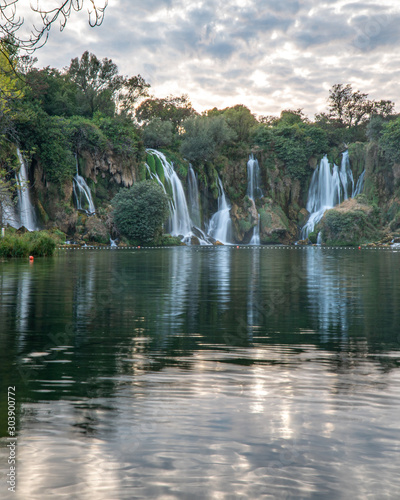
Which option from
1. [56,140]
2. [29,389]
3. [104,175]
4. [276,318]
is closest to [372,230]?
[104,175]

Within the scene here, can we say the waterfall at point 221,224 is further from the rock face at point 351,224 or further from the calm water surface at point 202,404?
the calm water surface at point 202,404

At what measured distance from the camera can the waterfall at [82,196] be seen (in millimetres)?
73500

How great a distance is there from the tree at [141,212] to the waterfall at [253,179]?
77.3 ft

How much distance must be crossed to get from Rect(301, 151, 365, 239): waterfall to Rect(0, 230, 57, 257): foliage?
2226 inches

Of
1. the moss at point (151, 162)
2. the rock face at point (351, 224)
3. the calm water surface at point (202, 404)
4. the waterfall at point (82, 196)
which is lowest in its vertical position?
the calm water surface at point (202, 404)

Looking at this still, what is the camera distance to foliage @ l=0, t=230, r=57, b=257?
37.4 m

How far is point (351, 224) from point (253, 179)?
20.9 m

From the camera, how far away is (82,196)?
7431 centimetres

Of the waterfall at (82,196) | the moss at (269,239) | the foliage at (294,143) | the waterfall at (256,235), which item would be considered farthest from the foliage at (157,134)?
the moss at (269,239)

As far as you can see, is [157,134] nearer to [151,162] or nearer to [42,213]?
[151,162]

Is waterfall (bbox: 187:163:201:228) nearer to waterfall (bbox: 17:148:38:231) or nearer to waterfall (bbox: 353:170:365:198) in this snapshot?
waterfall (bbox: 17:148:38:231)

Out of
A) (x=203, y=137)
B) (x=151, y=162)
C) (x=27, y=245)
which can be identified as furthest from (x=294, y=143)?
(x=27, y=245)

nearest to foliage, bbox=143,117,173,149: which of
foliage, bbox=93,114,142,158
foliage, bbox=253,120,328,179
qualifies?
foliage, bbox=93,114,142,158

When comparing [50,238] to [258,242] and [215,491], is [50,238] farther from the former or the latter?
[258,242]
